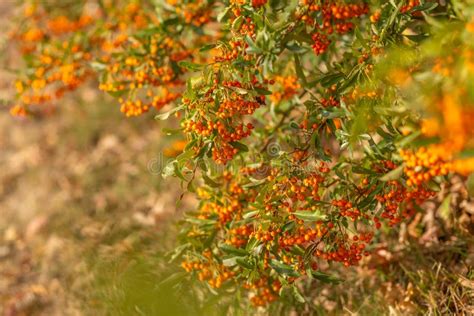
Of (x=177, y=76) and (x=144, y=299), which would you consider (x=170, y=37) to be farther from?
(x=144, y=299)

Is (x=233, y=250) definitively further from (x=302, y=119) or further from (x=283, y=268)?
(x=302, y=119)

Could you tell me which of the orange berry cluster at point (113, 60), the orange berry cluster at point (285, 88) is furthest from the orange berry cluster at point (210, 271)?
the orange berry cluster at point (285, 88)

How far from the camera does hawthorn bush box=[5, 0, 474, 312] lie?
2006 mm

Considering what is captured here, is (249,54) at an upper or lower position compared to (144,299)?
upper

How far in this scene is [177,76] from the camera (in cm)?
328

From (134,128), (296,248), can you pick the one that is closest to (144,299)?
(296,248)

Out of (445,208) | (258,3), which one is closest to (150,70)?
(258,3)

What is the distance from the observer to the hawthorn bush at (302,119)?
6.58 ft

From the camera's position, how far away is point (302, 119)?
283 centimetres

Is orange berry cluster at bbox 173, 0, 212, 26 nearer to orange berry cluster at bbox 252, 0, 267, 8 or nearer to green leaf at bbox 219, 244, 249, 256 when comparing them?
orange berry cluster at bbox 252, 0, 267, 8

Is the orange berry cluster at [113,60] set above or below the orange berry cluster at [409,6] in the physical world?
below

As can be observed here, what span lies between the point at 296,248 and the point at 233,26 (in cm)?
107

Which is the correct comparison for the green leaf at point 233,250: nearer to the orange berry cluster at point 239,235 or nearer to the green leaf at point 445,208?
the orange berry cluster at point 239,235

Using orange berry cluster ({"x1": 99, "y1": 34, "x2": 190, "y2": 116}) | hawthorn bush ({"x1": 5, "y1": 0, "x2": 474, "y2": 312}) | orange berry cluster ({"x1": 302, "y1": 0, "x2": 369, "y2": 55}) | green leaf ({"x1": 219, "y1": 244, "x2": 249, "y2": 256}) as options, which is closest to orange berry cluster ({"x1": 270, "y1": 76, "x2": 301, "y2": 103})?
hawthorn bush ({"x1": 5, "y1": 0, "x2": 474, "y2": 312})
